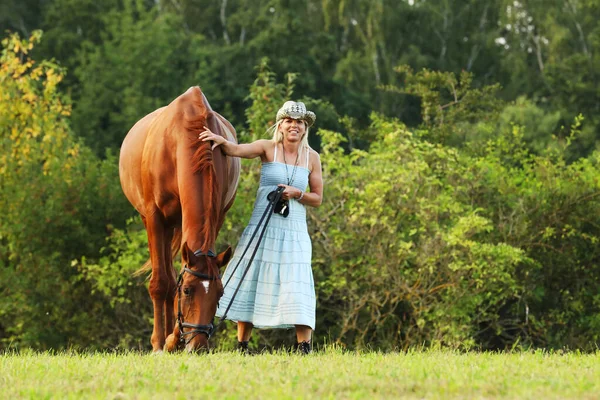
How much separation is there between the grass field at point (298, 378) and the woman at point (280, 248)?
128 centimetres

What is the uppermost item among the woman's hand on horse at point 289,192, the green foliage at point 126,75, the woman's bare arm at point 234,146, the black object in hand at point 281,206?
the green foliage at point 126,75

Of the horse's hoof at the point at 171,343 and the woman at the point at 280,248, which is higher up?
the woman at the point at 280,248

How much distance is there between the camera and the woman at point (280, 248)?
349 inches

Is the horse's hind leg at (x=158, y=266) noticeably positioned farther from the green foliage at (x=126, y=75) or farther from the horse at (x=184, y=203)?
the green foliage at (x=126, y=75)

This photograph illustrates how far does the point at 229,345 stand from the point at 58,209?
517cm

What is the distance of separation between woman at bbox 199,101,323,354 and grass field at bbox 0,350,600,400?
1.28m

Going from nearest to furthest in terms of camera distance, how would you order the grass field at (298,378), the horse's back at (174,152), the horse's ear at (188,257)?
the grass field at (298,378) → the horse's ear at (188,257) → the horse's back at (174,152)

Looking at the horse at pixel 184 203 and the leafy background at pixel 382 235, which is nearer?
the horse at pixel 184 203

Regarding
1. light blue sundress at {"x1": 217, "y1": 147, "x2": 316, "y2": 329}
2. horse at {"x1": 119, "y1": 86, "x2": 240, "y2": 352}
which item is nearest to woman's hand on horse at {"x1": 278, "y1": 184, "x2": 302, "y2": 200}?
light blue sundress at {"x1": 217, "y1": 147, "x2": 316, "y2": 329}

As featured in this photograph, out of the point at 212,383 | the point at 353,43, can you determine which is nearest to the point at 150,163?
the point at 212,383

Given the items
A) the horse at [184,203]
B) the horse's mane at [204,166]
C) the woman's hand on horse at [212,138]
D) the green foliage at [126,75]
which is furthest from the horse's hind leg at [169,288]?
the green foliage at [126,75]

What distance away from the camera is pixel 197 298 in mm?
8125

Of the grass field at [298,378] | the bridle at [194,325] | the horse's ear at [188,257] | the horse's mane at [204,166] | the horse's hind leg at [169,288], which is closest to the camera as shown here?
the grass field at [298,378]

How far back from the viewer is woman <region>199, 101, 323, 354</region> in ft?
29.1
